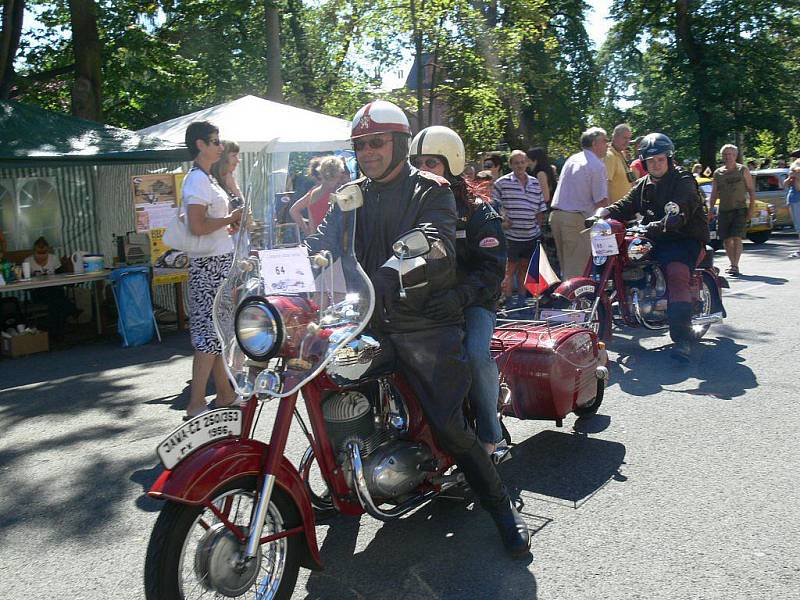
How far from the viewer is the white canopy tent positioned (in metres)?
10.5

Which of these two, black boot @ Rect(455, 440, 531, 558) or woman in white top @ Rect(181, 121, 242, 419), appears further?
woman in white top @ Rect(181, 121, 242, 419)

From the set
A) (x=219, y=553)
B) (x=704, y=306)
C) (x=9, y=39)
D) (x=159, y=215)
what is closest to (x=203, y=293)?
(x=219, y=553)

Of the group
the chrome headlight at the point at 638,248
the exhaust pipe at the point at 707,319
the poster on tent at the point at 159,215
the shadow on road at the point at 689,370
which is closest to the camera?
the shadow on road at the point at 689,370

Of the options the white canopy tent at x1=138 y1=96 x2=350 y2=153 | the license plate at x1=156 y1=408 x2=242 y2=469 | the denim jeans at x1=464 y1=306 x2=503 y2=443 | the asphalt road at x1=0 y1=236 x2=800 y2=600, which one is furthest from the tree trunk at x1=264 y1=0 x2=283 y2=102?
the license plate at x1=156 y1=408 x2=242 y2=469

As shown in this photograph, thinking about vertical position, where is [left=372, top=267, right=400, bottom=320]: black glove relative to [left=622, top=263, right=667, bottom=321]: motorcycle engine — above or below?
above

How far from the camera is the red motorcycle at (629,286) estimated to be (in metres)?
Result: 7.19

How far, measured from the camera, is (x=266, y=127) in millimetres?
10820

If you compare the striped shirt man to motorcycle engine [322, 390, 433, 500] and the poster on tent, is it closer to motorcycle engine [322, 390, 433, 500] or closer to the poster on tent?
the poster on tent

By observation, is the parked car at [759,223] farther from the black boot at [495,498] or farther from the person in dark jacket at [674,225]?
the black boot at [495,498]

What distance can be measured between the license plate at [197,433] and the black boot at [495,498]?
3.37ft

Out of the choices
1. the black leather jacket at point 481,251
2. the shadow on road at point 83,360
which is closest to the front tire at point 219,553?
the black leather jacket at point 481,251

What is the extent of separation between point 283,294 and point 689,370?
4773 millimetres

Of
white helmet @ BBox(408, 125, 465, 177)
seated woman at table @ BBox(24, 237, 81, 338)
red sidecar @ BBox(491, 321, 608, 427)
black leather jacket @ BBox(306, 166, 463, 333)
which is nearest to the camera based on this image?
black leather jacket @ BBox(306, 166, 463, 333)

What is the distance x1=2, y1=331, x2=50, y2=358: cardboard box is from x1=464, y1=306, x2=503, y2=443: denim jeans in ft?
21.0
